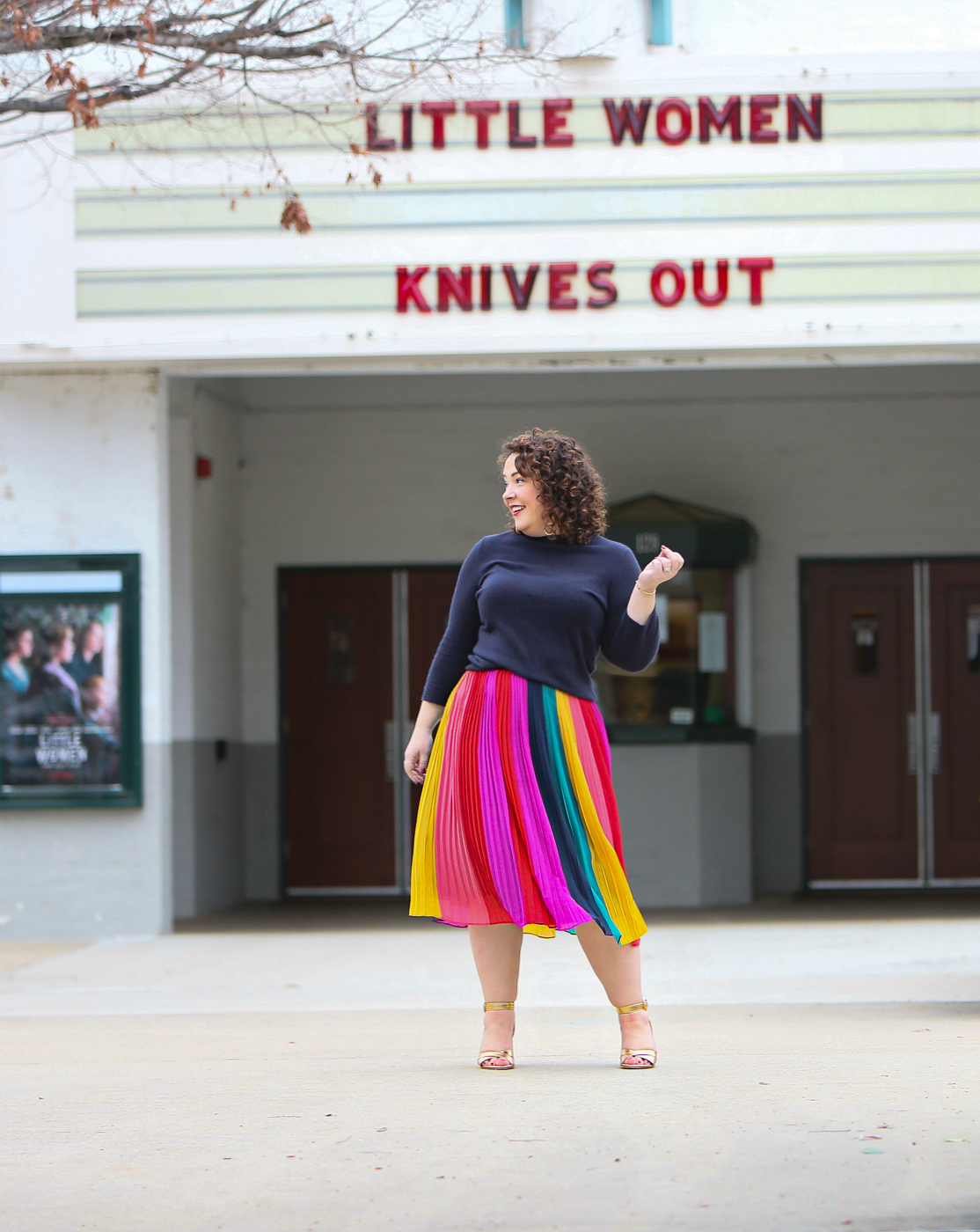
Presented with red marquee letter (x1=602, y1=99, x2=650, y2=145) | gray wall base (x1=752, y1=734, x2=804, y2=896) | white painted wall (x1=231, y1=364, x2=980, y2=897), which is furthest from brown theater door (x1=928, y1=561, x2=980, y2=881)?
red marquee letter (x1=602, y1=99, x2=650, y2=145)

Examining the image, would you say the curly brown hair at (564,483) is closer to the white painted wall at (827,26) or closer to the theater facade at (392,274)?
the theater facade at (392,274)

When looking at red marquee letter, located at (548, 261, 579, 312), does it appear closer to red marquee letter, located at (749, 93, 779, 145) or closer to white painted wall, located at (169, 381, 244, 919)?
red marquee letter, located at (749, 93, 779, 145)

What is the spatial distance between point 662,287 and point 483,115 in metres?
1.38

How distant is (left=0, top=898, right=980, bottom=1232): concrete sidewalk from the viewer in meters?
3.14

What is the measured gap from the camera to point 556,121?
8727mm

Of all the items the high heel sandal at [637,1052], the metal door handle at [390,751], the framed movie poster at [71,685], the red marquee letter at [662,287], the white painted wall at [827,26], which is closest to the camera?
the high heel sandal at [637,1052]

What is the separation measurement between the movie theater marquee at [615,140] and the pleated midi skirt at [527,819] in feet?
15.7

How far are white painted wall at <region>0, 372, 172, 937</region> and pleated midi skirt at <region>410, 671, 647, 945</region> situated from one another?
4.95 meters

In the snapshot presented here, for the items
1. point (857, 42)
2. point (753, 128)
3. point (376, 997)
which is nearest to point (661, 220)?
point (753, 128)

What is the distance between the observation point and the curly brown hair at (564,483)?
436 cm

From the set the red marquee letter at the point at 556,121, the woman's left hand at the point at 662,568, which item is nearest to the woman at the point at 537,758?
the woman's left hand at the point at 662,568

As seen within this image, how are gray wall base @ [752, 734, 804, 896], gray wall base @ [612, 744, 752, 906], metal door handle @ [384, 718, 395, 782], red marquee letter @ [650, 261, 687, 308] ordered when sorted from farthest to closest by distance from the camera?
metal door handle @ [384, 718, 395, 782] < gray wall base @ [752, 734, 804, 896] < gray wall base @ [612, 744, 752, 906] < red marquee letter @ [650, 261, 687, 308]

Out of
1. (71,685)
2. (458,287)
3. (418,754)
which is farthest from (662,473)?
(418,754)

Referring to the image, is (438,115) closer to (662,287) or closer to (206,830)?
(662,287)
